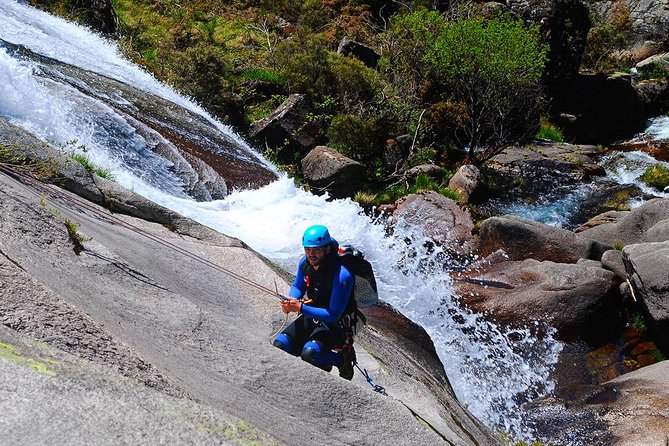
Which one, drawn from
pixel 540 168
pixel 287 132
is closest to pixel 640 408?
pixel 540 168

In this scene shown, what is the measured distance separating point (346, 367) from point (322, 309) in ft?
1.91

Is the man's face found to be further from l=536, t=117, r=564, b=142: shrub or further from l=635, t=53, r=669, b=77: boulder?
l=635, t=53, r=669, b=77: boulder

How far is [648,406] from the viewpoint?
24.6ft

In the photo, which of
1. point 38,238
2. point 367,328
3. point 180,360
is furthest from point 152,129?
point 180,360

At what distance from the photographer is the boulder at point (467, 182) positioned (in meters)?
15.6

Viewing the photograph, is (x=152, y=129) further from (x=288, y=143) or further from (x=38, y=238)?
(x=38, y=238)

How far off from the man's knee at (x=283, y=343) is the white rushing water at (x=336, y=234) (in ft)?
12.7

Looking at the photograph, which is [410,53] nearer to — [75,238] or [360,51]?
[360,51]

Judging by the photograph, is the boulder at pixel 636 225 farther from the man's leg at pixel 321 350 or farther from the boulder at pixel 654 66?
the boulder at pixel 654 66

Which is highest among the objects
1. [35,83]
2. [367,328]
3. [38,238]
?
[38,238]

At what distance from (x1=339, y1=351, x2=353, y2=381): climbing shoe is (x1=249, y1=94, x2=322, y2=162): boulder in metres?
12.9

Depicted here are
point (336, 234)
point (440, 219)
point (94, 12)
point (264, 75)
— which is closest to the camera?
point (336, 234)

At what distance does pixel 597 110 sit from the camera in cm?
2367

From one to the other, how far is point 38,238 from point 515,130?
17212 millimetres
